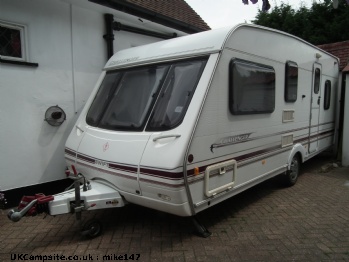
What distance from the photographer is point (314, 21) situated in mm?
16438

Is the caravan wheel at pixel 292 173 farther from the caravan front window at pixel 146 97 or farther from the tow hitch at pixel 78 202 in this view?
the tow hitch at pixel 78 202

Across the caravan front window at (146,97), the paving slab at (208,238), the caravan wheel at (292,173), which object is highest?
the caravan front window at (146,97)

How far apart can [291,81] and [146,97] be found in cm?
270

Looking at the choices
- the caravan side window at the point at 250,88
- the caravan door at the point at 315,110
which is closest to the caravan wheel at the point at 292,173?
the caravan door at the point at 315,110

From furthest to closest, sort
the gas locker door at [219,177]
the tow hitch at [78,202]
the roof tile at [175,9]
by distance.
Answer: the roof tile at [175,9] < the gas locker door at [219,177] < the tow hitch at [78,202]

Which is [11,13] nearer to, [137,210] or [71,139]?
[71,139]

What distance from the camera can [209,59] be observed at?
3.43 meters

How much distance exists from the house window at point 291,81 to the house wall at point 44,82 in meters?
3.41

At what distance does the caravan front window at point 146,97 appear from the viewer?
3412 millimetres

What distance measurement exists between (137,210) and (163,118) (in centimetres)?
177

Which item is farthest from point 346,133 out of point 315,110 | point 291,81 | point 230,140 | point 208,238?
point 208,238

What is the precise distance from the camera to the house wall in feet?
14.5

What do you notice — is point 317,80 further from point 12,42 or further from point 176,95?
point 12,42

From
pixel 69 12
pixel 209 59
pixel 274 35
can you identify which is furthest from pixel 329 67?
pixel 69 12
